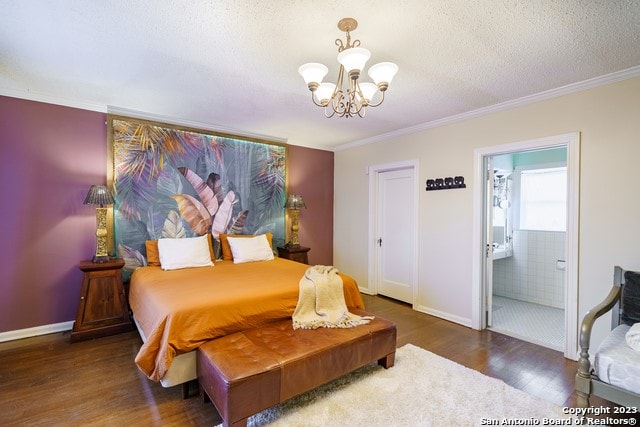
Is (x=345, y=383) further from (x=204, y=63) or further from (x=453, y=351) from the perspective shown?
(x=204, y=63)

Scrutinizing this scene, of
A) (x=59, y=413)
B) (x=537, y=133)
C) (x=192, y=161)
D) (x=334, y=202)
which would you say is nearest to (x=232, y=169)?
Result: (x=192, y=161)

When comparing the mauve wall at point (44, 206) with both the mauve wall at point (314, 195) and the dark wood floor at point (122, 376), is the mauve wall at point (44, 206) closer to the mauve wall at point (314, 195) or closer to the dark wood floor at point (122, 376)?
the dark wood floor at point (122, 376)

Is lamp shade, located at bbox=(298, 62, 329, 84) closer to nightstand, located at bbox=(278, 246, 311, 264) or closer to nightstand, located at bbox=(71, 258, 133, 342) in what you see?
nightstand, located at bbox=(71, 258, 133, 342)

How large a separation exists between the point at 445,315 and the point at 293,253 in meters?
2.23

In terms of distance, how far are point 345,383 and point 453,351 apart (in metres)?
1.22

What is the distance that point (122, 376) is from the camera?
2.37 metres

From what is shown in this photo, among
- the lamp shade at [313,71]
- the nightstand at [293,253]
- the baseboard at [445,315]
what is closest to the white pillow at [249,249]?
the nightstand at [293,253]

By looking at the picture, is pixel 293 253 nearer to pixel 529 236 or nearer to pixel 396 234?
pixel 396 234

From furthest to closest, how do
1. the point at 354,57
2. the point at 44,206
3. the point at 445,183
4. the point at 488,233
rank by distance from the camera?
the point at 445,183 → the point at 488,233 → the point at 44,206 → the point at 354,57

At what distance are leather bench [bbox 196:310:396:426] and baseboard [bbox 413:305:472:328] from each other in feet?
4.94

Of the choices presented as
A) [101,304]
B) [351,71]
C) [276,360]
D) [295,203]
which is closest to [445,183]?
[295,203]

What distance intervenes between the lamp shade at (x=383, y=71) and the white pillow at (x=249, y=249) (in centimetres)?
274

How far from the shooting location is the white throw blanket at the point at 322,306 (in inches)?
95.3

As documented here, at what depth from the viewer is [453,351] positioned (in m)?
2.85
